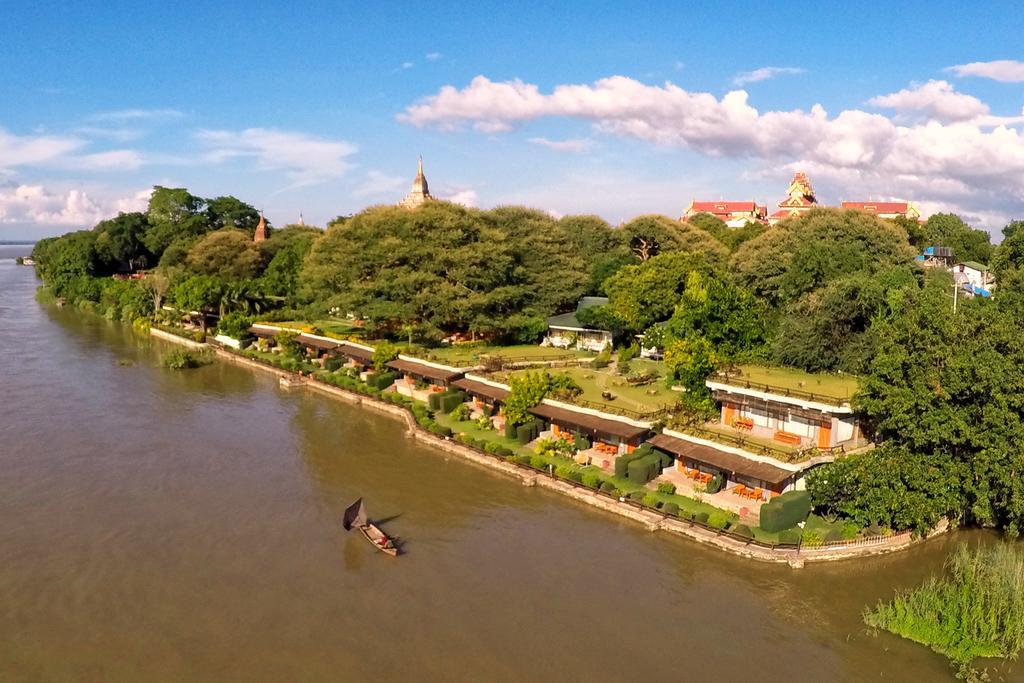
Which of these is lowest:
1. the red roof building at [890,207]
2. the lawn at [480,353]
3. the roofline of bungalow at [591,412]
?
the roofline of bungalow at [591,412]

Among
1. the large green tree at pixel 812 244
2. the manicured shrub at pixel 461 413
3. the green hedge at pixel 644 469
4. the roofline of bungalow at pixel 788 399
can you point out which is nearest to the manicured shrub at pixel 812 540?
the roofline of bungalow at pixel 788 399

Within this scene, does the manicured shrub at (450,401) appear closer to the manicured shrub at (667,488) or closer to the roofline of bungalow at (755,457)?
the roofline of bungalow at (755,457)

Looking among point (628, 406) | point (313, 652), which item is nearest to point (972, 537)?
point (628, 406)

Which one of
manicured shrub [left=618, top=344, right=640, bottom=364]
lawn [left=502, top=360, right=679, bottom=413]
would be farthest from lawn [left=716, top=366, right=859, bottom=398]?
manicured shrub [left=618, top=344, right=640, bottom=364]

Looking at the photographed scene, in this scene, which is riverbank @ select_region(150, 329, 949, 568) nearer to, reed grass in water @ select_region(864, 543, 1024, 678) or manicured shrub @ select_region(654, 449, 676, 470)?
reed grass in water @ select_region(864, 543, 1024, 678)

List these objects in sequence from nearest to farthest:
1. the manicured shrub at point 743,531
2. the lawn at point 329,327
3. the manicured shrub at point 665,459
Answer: the manicured shrub at point 743,531
the manicured shrub at point 665,459
the lawn at point 329,327

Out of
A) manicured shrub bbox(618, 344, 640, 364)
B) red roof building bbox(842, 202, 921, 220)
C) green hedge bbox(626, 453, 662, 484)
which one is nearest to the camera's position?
green hedge bbox(626, 453, 662, 484)

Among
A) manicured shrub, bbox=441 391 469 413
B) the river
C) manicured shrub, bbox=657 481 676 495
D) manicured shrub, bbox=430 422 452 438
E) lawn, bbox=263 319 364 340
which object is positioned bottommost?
the river

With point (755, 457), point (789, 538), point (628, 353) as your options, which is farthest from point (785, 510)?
point (628, 353)
